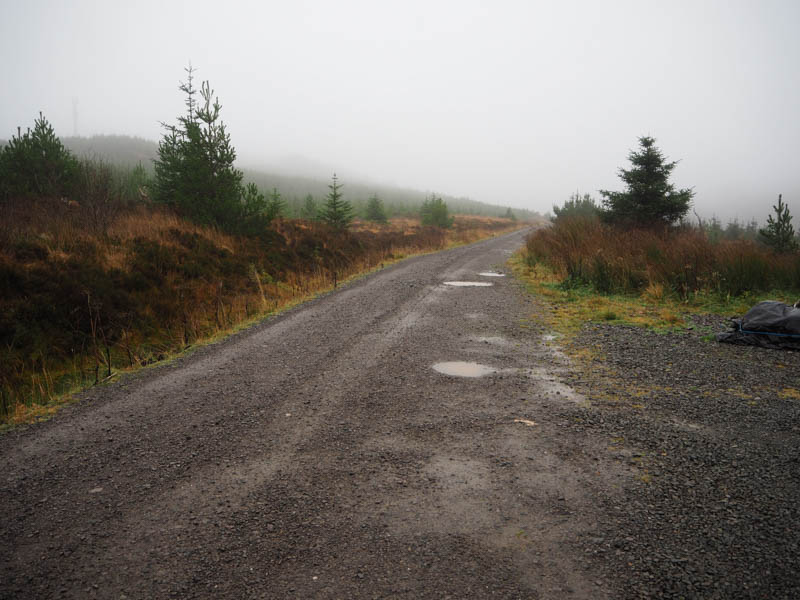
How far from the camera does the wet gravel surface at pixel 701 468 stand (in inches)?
88.0

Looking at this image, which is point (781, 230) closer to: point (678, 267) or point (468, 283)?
point (678, 267)

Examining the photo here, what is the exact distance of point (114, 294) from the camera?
790cm

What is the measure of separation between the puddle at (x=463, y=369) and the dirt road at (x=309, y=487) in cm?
11

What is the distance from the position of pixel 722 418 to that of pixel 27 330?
8917 mm

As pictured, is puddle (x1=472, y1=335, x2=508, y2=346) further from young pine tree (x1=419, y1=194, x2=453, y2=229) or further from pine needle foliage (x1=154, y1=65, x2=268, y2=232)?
young pine tree (x1=419, y1=194, x2=453, y2=229)

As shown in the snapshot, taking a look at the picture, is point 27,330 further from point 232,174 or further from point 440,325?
point 232,174

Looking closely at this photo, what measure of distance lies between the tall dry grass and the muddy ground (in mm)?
6388

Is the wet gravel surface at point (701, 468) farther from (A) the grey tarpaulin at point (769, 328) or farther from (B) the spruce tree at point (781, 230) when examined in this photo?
(B) the spruce tree at point (781, 230)

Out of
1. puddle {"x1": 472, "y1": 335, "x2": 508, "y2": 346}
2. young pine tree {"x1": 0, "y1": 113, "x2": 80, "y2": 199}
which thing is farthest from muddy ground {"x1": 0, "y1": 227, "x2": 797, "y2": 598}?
young pine tree {"x1": 0, "y1": 113, "x2": 80, "y2": 199}

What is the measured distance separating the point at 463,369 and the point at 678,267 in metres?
7.75

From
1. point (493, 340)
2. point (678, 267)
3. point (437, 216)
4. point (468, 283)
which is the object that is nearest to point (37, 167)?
point (468, 283)

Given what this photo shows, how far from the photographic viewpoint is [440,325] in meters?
7.48

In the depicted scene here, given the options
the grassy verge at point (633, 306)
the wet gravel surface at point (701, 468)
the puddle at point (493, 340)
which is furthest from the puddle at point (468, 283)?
the wet gravel surface at point (701, 468)

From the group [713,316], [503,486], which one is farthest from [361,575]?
[713,316]
